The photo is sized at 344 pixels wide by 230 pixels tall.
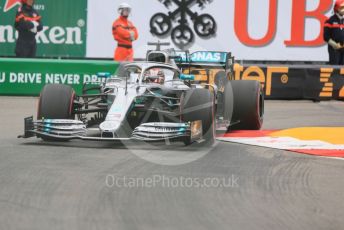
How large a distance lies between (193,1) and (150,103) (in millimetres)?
10806

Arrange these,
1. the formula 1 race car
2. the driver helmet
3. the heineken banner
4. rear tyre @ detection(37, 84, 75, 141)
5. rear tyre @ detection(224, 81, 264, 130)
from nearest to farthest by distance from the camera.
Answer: the formula 1 race car < rear tyre @ detection(37, 84, 75, 141) < rear tyre @ detection(224, 81, 264, 130) < the driver helmet < the heineken banner

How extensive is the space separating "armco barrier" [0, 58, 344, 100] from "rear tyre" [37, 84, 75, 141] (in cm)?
733

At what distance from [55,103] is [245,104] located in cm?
312

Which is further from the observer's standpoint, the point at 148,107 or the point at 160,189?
the point at 148,107

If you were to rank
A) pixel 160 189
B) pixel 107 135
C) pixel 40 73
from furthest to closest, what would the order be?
pixel 40 73 < pixel 107 135 < pixel 160 189

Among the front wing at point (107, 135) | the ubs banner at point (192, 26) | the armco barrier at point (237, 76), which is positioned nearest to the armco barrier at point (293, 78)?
the armco barrier at point (237, 76)

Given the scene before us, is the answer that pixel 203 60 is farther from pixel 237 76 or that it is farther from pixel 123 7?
pixel 123 7

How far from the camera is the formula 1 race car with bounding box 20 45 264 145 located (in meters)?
10.0

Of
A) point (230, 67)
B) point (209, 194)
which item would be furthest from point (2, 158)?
point (230, 67)

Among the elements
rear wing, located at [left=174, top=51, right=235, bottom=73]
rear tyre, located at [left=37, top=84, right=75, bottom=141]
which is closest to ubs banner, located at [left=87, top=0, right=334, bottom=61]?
rear wing, located at [left=174, top=51, right=235, bottom=73]

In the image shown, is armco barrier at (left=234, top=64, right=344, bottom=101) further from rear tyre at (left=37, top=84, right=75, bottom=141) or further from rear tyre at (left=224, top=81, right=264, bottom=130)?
rear tyre at (left=37, top=84, right=75, bottom=141)

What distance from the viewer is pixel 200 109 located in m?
10.4

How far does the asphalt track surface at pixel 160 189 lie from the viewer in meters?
6.16

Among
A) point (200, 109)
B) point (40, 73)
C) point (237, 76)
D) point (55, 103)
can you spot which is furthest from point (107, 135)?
point (237, 76)
